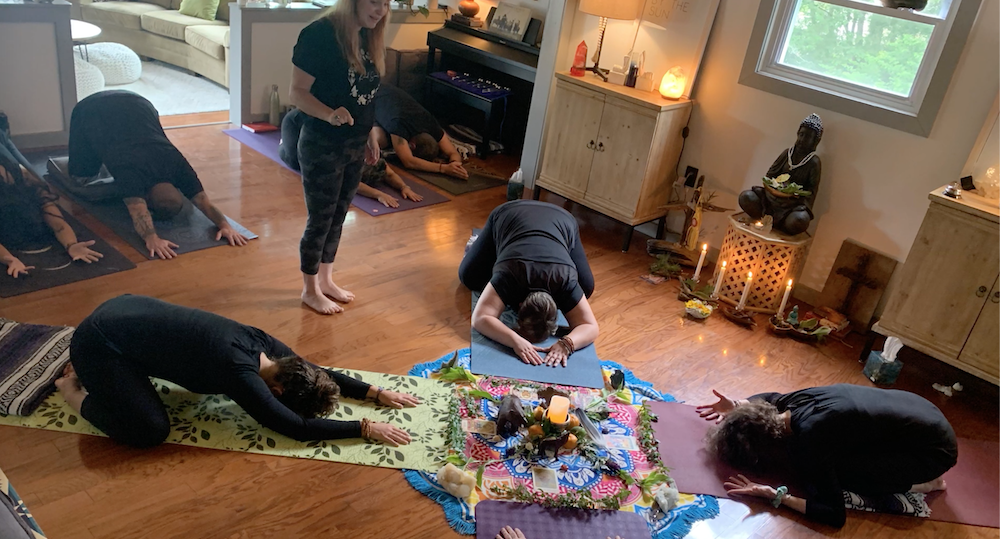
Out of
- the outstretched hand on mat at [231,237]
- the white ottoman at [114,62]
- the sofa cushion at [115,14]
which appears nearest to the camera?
the outstretched hand on mat at [231,237]

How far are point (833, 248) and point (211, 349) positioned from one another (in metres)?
3.03

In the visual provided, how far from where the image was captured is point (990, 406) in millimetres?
3273

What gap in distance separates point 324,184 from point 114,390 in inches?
42.3

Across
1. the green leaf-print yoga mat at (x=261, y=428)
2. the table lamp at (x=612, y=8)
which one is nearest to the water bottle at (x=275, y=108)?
the table lamp at (x=612, y=8)

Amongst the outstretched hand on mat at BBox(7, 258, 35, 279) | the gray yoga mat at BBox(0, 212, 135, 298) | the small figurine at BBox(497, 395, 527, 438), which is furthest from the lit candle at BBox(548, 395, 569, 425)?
the outstretched hand on mat at BBox(7, 258, 35, 279)

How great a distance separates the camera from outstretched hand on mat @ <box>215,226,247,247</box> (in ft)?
12.1

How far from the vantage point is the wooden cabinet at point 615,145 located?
403cm

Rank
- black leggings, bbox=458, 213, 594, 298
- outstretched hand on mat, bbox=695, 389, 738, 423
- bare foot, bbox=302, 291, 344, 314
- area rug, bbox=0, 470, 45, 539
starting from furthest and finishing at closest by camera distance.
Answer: black leggings, bbox=458, 213, 594, 298 < bare foot, bbox=302, 291, 344, 314 < outstretched hand on mat, bbox=695, 389, 738, 423 < area rug, bbox=0, 470, 45, 539

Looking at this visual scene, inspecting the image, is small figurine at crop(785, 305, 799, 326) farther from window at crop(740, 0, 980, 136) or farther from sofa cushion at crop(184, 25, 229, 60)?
sofa cushion at crop(184, 25, 229, 60)

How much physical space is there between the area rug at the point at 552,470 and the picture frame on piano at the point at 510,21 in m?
3.08

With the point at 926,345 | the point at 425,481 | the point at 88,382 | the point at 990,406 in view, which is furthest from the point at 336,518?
the point at 990,406

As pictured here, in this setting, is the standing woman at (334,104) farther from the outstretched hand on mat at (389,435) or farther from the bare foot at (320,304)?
the outstretched hand on mat at (389,435)

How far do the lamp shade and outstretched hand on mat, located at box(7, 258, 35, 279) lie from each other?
300cm

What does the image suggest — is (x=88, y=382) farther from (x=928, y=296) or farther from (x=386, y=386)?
(x=928, y=296)
